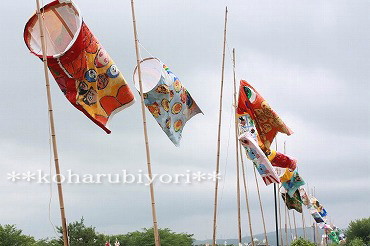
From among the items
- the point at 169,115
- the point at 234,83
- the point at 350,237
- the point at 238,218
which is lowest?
the point at 350,237

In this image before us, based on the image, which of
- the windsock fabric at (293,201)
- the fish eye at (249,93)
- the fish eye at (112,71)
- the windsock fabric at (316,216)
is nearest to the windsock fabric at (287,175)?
the windsock fabric at (293,201)

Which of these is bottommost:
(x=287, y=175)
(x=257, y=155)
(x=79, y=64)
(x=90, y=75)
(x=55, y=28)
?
(x=287, y=175)

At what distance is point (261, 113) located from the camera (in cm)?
1591

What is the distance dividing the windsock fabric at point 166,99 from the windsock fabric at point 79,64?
71.1 inches

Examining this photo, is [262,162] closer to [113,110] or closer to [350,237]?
[113,110]

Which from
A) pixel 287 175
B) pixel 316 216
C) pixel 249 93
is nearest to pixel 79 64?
pixel 249 93

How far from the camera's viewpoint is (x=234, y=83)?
1588 centimetres

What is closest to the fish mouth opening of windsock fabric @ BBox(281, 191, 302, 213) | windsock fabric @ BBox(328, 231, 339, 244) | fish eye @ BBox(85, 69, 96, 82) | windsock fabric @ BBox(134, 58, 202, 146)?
fish eye @ BBox(85, 69, 96, 82)

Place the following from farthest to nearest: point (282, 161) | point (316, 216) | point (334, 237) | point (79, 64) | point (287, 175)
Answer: point (334, 237)
point (316, 216)
point (287, 175)
point (282, 161)
point (79, 64)

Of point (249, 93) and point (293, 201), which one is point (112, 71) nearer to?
point (249, 93)

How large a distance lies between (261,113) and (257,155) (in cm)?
171

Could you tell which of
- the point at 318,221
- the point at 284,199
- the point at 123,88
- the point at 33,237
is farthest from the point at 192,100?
the point at 33,237

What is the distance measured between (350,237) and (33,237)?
2850 cm

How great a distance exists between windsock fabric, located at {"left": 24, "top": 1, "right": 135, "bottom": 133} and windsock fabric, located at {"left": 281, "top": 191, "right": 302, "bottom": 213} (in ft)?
57.4
